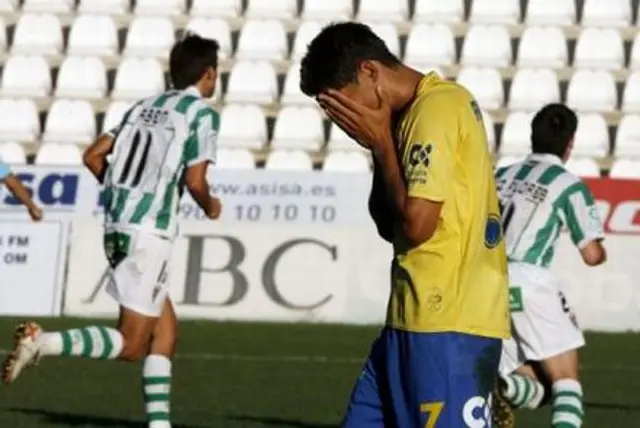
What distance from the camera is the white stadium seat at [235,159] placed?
20.5m

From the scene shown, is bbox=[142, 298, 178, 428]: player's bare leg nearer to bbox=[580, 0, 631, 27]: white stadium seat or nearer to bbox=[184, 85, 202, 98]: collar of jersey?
bbox=[184, 85, 202, 98]: collar of jersey

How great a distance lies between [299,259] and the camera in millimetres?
17781

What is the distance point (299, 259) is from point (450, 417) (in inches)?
494

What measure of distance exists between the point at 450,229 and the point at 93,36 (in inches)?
720

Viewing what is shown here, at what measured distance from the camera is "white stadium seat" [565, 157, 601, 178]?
20344 millimetres

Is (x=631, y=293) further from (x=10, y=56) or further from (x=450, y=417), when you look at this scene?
(x=450, y=417)

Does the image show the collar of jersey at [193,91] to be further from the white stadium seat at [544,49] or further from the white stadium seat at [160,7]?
the white stadium seat at [160,7]

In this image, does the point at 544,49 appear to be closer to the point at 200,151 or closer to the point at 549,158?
the point at 549,158

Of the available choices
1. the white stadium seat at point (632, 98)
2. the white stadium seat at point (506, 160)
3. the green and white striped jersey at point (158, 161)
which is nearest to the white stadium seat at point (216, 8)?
the white stadium seat at point (506, 160)

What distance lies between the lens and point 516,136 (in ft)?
68.4

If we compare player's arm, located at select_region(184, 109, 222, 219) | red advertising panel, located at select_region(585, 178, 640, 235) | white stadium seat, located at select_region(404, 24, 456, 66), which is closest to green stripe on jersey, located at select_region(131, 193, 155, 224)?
player's arm, located at select_region(184, 109, 222, 219)

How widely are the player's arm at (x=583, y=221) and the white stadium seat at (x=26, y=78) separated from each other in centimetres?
1393

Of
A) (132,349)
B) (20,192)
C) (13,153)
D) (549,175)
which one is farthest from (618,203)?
(132,349)

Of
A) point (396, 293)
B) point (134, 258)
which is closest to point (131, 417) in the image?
point (134, 258)
